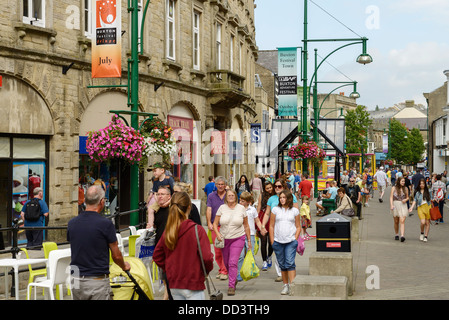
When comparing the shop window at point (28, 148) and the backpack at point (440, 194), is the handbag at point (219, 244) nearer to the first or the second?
the shop window at point (28, 148)

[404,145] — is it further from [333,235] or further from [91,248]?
[91,248]

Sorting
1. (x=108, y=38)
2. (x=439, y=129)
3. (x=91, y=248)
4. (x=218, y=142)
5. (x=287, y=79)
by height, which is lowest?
(x=91, y=248)

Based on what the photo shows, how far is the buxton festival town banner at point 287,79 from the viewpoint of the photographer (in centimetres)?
2528

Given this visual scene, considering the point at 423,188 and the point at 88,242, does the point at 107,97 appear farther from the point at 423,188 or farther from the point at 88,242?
the point at 88,242

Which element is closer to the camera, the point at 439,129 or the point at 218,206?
the point at 218,206

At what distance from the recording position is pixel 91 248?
6.16m

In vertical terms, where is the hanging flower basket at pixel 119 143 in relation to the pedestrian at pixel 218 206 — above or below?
above

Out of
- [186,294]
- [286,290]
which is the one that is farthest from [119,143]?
[186,294]

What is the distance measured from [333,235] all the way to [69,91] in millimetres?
9320

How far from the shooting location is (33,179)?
16375mm

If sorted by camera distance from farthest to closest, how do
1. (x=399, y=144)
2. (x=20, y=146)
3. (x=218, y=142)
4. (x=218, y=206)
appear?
1. (x=399, y=144)
2. (x=218, y=142)
3. (x=20, y=146)
4. (x=218, y=206)

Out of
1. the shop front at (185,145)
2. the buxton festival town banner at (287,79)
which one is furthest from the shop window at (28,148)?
the buxton festival town banner at (287,79)

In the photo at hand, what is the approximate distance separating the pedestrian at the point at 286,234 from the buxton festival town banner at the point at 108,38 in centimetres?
667

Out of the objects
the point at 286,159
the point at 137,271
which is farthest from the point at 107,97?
the point at 286,159
